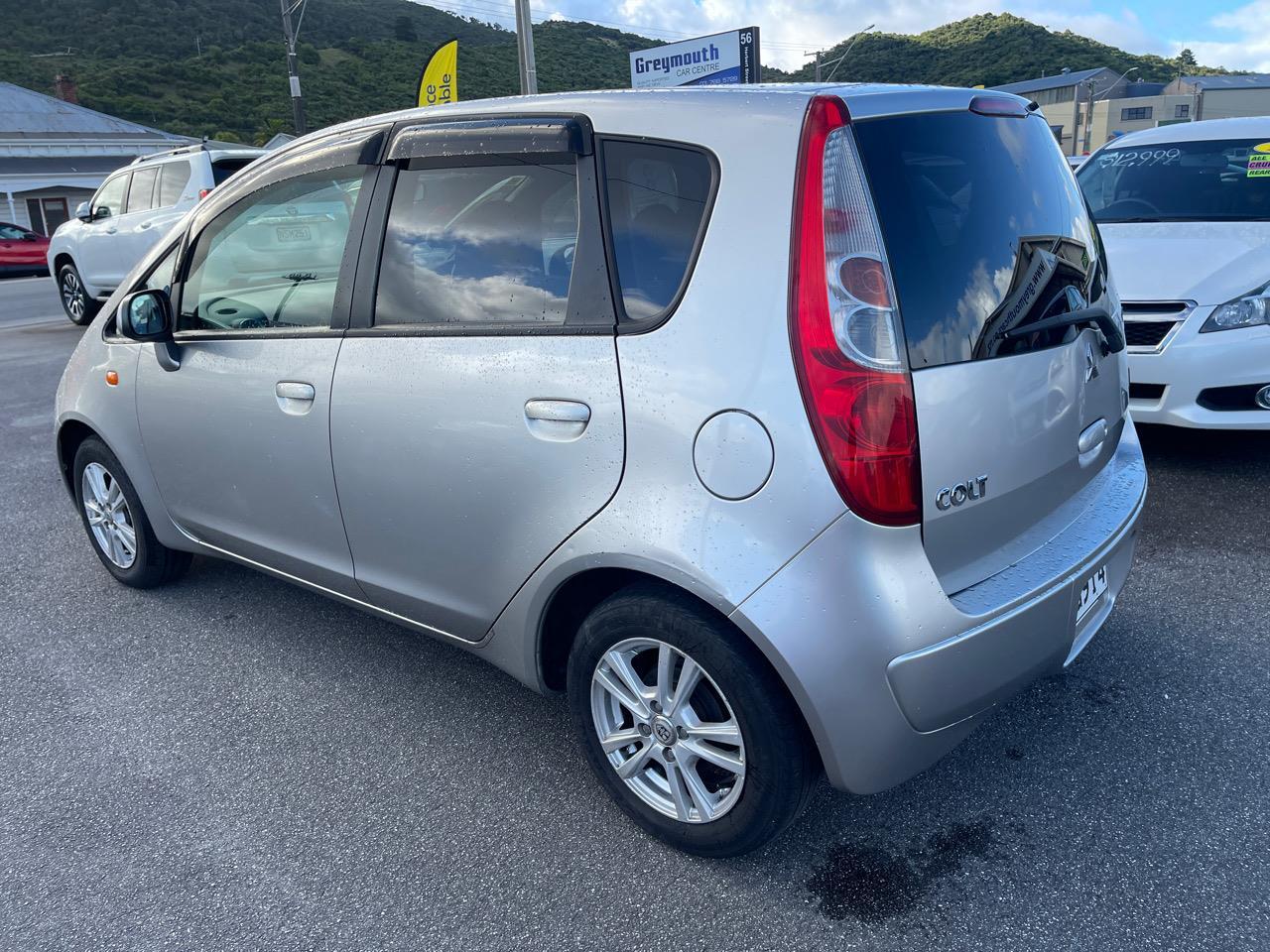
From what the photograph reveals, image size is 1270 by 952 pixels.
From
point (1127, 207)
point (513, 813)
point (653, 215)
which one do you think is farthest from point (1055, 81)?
point (513, 813)

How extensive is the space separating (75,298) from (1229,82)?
A: 8399 cm

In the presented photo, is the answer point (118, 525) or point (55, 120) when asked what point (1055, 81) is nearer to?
point (55, 120)

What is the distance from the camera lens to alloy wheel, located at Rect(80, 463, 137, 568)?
12.8 feet

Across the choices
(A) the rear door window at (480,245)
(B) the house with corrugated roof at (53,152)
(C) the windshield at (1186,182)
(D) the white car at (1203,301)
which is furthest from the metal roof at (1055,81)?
(A) the rear door window at (480,245)

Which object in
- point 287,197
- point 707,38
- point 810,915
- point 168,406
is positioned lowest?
point 810,915

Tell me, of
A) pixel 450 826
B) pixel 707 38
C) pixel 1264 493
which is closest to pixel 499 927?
pixel 450 826

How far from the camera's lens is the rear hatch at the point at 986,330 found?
1948 mm

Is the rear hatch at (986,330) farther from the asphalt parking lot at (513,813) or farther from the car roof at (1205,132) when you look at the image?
the car roof at (1205,132)

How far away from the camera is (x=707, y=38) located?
2027 cm

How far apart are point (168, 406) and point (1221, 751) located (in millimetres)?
3513

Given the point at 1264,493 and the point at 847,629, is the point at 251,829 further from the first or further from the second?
the point at 1264,493

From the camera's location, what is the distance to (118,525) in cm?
393

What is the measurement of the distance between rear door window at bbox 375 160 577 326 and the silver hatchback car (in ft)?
0.03

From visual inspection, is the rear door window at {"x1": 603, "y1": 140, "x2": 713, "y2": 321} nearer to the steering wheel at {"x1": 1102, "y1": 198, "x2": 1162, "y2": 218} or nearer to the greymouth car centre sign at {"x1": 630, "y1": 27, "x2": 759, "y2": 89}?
the steering wheel at {"x1": 1102, "y1": 198, "x2": 1162, "y2": 218}
